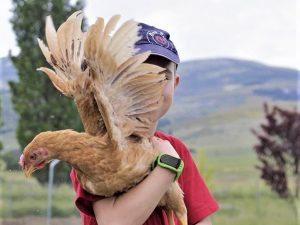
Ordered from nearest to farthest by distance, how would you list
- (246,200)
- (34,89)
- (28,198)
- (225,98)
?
(34,89) < (28,198) < (246,200) < (225,98)

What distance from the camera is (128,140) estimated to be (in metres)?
1.17

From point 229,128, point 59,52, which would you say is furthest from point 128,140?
point 229,128

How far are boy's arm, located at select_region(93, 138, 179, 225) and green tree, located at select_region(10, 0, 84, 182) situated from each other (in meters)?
5.18

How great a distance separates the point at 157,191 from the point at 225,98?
11.8m

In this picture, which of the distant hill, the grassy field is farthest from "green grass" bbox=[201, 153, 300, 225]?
the distant hill

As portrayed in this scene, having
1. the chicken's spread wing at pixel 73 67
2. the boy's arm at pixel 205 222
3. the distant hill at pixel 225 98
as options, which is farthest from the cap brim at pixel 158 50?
the distant hill at pixel 225 98

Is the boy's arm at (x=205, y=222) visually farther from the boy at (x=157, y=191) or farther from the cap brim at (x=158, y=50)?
the cap brim at (x=158, y=50)

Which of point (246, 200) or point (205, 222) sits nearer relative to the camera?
point (205, 222)

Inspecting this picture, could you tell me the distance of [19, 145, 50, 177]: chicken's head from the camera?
3.81ft

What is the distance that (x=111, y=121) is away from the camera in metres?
1.15

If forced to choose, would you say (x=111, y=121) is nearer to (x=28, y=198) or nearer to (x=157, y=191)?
(x=157, y=191)

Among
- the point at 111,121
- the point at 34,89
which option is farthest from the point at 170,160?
the point at 34,89

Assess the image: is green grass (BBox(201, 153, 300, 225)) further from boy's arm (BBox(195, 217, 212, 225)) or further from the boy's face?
the boy's face

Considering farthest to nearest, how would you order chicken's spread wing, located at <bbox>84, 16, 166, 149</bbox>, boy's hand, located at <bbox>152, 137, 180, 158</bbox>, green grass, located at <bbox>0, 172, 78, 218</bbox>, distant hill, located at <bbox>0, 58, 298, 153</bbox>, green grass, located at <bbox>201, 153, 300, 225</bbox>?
distant hill, located at <bbox>0, 58, 298, 153</bbox> → green grass, located at <bbox>201, 153, 300, 225</bbox> → green grass, located at <bbox>0, 172, 78, 218</bbox> → boy's hand, located at <bbox>152, 137, 180, 158</bbox> → chicken's spread wing, located at <bbox>84, 16, 166, 149</bbox>
